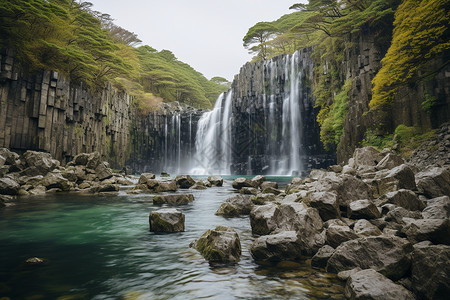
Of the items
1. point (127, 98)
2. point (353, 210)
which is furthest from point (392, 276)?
point (127, 98)

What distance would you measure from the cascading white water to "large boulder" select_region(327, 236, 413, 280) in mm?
35310

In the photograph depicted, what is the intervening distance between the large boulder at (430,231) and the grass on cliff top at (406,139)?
11718 mm

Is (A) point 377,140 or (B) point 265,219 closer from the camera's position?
(B) point 265,219

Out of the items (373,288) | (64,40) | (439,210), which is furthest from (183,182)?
(64,40)

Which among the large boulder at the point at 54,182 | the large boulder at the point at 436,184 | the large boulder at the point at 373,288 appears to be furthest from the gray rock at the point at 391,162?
the large boulder at the point at 54,182

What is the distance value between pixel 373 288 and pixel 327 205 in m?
2.96

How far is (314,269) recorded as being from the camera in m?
4.14

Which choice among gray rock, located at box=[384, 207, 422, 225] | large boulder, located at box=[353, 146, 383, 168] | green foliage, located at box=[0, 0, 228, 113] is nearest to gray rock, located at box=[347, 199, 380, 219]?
gray rock, located at box=[384, 207, 422, 225]

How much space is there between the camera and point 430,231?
383cm

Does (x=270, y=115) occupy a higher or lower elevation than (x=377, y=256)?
higher

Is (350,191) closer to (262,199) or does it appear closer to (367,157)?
(262,199)

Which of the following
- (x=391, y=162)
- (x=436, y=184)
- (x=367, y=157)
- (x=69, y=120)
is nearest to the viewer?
(x=436, y=184)

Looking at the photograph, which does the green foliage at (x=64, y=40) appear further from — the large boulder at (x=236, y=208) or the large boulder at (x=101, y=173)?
the large boulder at (x=236, y=208)

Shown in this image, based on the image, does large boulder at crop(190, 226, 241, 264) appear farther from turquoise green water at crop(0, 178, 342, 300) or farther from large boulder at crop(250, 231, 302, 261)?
large boulder at crop(250, 231, 302, 261)
